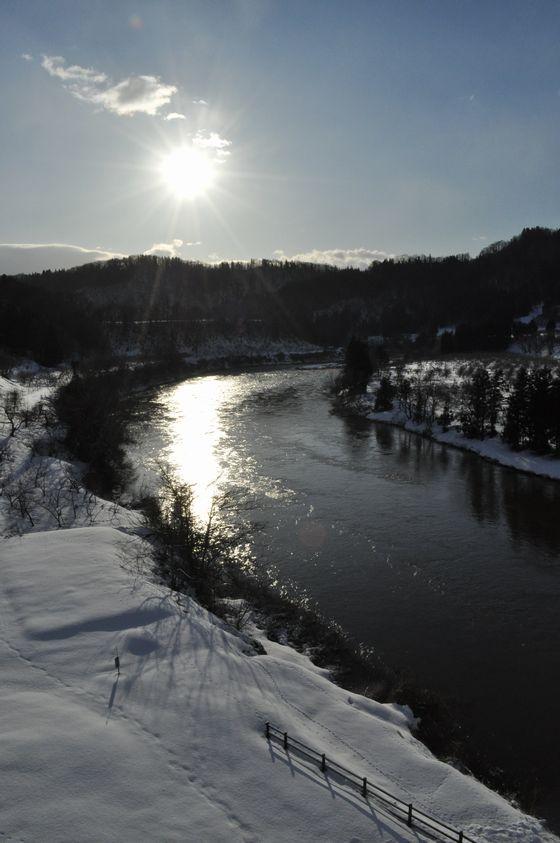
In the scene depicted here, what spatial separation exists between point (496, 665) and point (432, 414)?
3639 cm

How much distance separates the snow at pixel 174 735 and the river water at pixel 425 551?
3093mm

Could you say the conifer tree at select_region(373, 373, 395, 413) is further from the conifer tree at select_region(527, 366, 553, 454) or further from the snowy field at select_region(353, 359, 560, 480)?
the conifer tree at select_region(527, 366, 553, 454)

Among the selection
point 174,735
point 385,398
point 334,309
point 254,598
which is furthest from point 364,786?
point 334,309

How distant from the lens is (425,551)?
972 inches

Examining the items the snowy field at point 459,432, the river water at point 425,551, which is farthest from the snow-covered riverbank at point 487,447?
the river water at point 425,551

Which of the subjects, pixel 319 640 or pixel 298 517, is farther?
pixel 298 517

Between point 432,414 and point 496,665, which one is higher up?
point 432,414

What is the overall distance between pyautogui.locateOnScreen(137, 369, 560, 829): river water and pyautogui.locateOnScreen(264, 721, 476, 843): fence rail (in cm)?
403

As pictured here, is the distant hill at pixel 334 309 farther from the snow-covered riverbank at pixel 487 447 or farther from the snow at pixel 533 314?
the snow-covered riverbank at pixel 487 447

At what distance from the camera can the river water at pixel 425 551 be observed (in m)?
15.5

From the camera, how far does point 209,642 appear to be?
1377 cm

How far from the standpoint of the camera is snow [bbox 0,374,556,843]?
826 cm

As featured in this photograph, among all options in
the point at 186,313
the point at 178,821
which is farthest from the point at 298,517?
the point at 186,313

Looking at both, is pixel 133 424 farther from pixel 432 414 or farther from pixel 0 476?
pixel 432 414
